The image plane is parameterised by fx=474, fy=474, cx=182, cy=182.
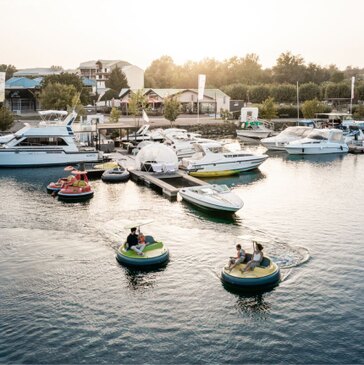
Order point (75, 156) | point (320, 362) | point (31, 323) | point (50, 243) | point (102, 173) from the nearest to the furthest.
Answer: point (320, 362), point (31, 323), point (50, 243), point (102, 173), point (75, 156)

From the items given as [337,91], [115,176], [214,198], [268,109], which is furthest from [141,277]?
[337,91]

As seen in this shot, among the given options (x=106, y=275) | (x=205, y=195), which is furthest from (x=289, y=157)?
(x=106, y=275)

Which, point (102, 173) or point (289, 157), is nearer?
point (102, 173)

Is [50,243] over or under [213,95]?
under

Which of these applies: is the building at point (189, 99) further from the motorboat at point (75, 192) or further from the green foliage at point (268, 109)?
the motorboat at point (75, 192)

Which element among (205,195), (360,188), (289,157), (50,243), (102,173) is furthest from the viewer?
(289,157)

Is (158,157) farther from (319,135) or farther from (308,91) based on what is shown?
(308,91)

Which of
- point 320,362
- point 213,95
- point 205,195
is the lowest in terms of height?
point 320,362

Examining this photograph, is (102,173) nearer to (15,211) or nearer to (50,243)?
(15,211)
